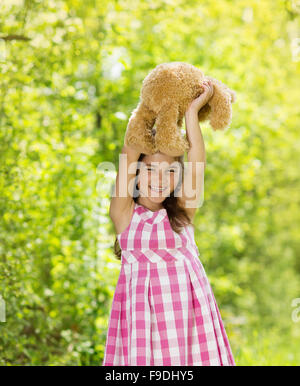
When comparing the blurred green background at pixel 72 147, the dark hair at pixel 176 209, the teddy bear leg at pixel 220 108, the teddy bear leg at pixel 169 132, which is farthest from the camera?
the blurred green background at pixel 72 147

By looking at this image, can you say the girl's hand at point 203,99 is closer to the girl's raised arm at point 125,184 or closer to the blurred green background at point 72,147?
the girl's raised arm at point 125,184

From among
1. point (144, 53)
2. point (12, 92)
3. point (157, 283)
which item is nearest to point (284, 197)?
point (144, 53)

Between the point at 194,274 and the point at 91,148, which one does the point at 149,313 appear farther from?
the point at 91,148

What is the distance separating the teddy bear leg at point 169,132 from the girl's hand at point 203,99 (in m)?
0.08

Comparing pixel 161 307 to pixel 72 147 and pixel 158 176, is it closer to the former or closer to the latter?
pixel 158 176

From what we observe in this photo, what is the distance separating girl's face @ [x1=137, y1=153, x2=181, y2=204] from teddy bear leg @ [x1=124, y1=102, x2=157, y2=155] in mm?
67

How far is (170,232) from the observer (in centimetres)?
175

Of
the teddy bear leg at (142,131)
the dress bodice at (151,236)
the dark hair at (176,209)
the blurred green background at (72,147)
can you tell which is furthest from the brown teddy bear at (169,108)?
the blurred green background at (72,147)

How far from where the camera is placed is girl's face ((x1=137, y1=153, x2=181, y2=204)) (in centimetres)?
177

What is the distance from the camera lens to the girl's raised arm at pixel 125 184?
178cm

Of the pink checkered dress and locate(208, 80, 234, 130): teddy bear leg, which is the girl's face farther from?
locate(208, 80, 234, 130): teddy bear leg

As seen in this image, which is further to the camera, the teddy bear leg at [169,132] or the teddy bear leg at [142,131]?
the teddy bear leg at [142,131]

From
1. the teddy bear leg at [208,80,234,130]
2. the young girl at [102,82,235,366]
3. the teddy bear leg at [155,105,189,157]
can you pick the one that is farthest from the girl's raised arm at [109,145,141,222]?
the teddy bear leg at [208,80,234,130]

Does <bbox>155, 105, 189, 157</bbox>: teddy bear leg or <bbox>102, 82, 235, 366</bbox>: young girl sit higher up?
<bbox>155, 105, 189, 157</bbox>: teddy bear leg
